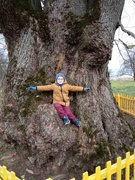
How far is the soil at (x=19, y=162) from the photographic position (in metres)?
3.84

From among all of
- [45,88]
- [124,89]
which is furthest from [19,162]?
[124,89]

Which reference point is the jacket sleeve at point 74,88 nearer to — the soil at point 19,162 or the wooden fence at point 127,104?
the soil at point 19,162

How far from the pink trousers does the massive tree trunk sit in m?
0.09

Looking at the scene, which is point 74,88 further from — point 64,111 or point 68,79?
point 64,111

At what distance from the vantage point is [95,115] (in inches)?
174

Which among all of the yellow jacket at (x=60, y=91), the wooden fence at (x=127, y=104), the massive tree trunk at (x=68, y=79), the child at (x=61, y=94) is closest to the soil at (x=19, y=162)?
the massive tree trunk at (x=68, y=79)

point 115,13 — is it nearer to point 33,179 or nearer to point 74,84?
point 74,84

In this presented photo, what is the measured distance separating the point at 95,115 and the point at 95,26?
1732 mm

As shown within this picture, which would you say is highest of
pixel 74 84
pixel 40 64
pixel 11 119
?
pixel 40 64

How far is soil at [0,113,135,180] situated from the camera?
12.6 ft

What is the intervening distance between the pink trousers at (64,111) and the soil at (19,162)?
1.01 m

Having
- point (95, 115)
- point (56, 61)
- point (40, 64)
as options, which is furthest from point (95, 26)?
point (95, 115)

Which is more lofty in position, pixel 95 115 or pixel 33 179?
pixel 95 115

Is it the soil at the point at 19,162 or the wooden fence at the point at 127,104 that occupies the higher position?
the wooden fence at the point at 127,104
